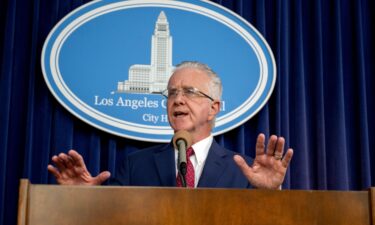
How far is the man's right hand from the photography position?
1.81 meters

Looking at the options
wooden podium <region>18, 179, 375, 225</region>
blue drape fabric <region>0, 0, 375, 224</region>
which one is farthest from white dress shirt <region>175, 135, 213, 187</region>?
wooden podium <region>18, 179, 375, 225</region>

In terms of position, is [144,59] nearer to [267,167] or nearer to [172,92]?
[172,92]

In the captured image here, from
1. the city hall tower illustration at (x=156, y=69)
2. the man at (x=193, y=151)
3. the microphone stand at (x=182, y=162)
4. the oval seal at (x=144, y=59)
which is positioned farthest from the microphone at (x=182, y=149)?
the city hall tower illustration at (x=156, y=69)

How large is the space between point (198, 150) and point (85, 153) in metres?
0.61

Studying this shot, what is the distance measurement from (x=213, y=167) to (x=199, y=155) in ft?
0.26

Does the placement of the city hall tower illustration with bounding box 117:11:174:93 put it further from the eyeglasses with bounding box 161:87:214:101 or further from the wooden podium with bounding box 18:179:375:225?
the wooden podium with bounding box 18:179:375:225

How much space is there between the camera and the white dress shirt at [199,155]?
2.26 meters

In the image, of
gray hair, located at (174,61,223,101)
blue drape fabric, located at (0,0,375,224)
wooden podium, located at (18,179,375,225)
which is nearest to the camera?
wooden podium, located at (18,179,375,225)

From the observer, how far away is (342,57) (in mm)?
3078

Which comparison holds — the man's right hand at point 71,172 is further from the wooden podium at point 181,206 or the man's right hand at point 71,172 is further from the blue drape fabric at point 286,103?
the blue drape fabric at point 286,103

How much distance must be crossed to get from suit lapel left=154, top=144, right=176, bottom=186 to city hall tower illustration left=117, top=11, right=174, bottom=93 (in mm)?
491

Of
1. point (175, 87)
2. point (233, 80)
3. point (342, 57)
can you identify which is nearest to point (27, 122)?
point (175, 87)

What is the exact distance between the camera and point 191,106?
2301mm

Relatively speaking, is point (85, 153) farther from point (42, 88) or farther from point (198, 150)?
point (198, 150)
